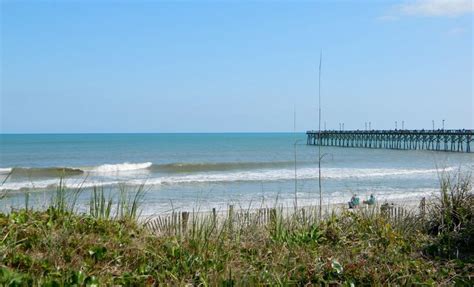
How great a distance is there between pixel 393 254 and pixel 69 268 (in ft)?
9.79

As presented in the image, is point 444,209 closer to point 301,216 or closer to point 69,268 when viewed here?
point 301,216

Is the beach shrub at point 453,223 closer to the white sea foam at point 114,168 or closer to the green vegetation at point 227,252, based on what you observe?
the green vegetation at point 227,252

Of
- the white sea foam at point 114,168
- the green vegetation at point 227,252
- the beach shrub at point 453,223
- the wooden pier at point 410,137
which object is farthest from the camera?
the wooden pier at point 410,137

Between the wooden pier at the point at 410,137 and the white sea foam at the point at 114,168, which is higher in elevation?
the wooden pier at the point at 410,137

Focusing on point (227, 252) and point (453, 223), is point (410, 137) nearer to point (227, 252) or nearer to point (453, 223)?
point (453, 223)

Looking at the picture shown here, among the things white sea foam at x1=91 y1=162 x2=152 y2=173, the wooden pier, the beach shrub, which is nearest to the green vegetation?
the beach shrub

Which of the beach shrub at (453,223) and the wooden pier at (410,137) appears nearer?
the beach shrub at (453,223)

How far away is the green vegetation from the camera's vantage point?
4.13 meters

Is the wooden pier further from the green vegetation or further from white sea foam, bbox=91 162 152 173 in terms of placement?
the green vegetation

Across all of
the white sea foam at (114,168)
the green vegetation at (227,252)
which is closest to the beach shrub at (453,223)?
the green vegetation at (227,252)

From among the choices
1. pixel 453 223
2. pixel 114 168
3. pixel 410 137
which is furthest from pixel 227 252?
pixel 410 137

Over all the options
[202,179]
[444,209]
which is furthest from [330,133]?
[444,209]

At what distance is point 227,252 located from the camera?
479cm

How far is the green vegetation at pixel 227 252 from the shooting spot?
4.13 m
